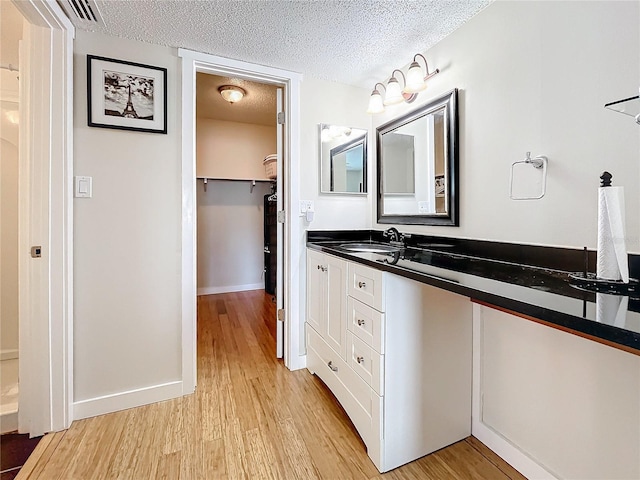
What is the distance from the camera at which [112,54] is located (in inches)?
66.8

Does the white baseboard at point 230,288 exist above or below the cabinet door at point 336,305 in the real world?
below

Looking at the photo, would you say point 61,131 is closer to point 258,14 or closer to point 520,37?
point 258,14

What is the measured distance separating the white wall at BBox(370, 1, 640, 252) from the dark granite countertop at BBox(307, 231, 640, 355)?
10 centimetres

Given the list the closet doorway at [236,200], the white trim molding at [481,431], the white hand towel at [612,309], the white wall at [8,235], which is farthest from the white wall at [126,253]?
the white hand towel at [612,309]

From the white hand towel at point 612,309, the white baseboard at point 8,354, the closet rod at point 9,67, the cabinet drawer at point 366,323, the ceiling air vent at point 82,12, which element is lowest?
the white baseboard at point 8,354

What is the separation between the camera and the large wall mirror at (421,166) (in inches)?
65.0

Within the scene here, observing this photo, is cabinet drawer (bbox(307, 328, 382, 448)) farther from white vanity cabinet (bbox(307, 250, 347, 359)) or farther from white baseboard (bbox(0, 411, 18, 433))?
white baseboard (bbox(0, 411, 18, 433))

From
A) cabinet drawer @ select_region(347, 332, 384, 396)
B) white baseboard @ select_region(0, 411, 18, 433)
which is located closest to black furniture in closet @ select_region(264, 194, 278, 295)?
cabinet drawer @ select_region(347, 332, 384, 396)

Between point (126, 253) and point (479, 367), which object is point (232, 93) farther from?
point (479, 367)

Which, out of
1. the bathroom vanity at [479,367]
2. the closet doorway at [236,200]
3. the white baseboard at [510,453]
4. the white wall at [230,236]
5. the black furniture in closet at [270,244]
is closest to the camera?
the bathroom vanity at [479,367]

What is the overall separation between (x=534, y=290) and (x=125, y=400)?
2.08 meters

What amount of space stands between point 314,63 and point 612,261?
1.89 metres

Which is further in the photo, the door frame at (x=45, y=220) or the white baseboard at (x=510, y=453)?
the door frame at (x=45, y=220)

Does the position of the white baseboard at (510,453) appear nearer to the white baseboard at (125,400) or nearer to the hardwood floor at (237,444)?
the hardwood floor at (237,444)
